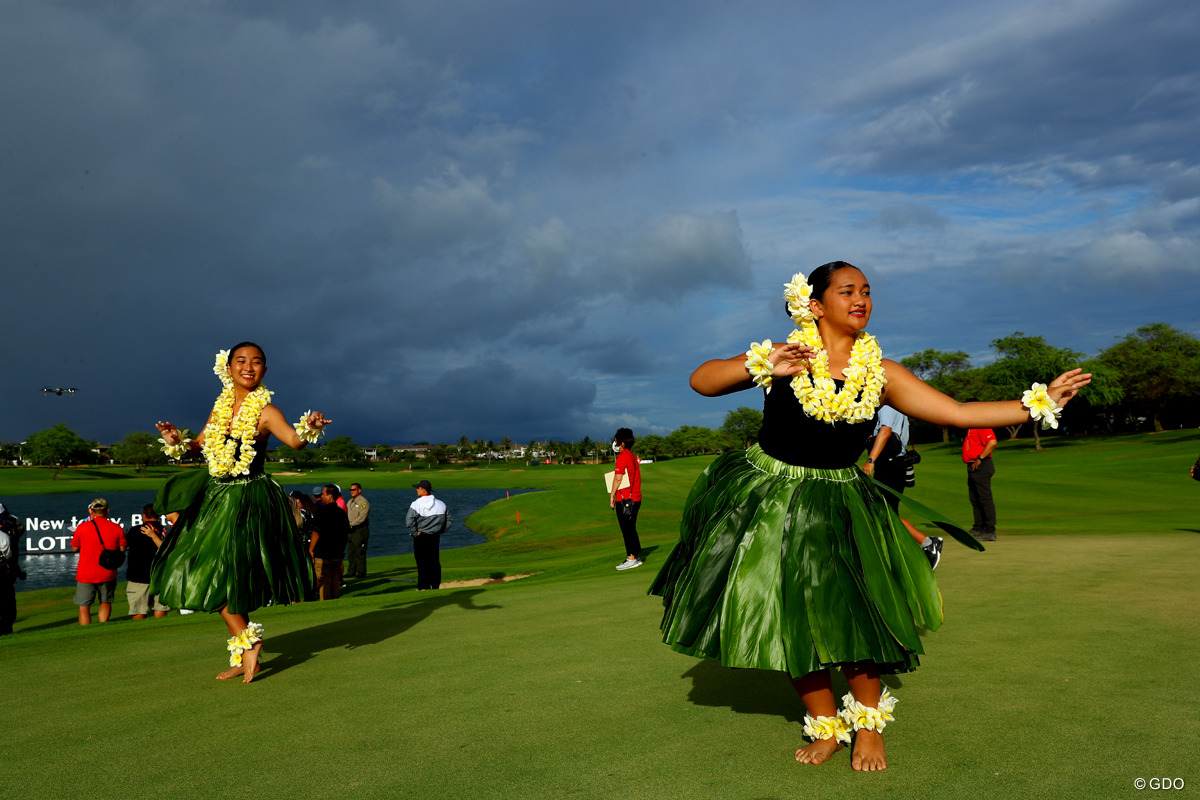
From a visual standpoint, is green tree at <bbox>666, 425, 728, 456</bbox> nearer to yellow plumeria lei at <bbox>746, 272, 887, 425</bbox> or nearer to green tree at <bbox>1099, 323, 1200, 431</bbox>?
green tree at <bbox>1099, 323, 1200, 431</bbox>

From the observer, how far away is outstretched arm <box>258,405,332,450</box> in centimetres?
575

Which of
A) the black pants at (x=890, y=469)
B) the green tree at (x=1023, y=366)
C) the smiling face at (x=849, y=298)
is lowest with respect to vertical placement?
the black pants at (x=890, y=469)

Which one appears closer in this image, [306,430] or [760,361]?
[760,361]

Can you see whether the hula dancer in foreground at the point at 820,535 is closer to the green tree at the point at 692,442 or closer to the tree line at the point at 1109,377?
the tree line at the point at 1109,377

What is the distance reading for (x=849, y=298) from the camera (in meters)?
3.71

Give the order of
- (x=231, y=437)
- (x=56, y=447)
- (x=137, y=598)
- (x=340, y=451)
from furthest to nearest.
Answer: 1. (x=340, y=451)
2. (x=56, y=447)
3. (x=137, y=598)
4. (x=231, y=437)

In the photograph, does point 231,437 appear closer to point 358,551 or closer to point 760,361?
point 760,361

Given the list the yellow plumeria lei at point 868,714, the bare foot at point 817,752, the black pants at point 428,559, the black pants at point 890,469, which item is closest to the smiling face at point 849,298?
the yellow plumeria lei at point 868,714

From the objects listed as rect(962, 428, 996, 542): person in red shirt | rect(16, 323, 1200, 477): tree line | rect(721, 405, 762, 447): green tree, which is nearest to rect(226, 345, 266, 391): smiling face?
rect(962, 428, 996, 542): person in red shirt

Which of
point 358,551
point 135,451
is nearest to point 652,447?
point 135,451

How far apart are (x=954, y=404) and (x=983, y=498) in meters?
10.3

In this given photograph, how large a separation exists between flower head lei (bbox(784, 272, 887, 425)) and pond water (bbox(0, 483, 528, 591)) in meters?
22.0

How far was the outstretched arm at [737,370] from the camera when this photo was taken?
343cm

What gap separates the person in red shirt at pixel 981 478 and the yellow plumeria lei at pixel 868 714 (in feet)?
33.3
